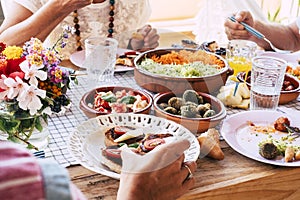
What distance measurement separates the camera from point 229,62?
170 centimetres

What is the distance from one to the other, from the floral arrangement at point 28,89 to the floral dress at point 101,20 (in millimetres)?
879

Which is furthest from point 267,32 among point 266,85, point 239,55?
point 266,85

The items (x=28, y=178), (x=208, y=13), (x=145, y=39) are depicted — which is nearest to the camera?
(x=28, y=178)

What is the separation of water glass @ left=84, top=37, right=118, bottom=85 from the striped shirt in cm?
112

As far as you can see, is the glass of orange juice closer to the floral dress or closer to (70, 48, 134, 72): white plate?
(70, 48, 134, 72): white plate

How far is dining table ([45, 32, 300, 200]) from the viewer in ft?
3.37

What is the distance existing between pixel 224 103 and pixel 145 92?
28cm

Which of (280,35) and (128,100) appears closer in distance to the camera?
(128,100)

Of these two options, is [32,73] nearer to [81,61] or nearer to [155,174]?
[155,174]

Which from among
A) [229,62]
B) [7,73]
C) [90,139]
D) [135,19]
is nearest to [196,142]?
[90,139]

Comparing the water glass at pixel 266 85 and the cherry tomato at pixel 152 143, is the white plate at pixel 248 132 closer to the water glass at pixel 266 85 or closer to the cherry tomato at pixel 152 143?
the water glass at pixel 266 85

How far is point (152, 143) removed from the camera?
108 centimetres

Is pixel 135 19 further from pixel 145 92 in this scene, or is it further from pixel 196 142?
pixel 196 142

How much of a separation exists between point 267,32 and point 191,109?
3.42 ft
